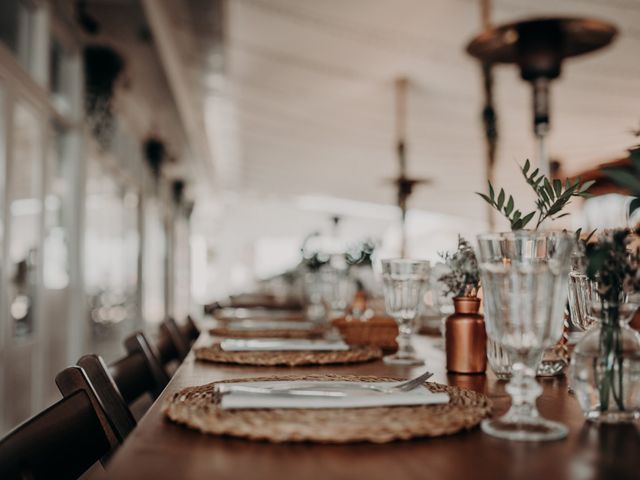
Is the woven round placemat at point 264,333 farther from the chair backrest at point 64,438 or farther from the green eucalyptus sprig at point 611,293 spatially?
the green eucalyptus sprig at point 611,293

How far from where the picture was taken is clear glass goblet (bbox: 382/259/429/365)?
4.64ft

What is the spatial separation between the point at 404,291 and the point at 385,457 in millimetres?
799

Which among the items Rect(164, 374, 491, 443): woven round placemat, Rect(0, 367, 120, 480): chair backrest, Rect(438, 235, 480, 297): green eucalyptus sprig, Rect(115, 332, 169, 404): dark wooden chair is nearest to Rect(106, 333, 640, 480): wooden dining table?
Rect(164, 374, 491, 443): woven round placemat

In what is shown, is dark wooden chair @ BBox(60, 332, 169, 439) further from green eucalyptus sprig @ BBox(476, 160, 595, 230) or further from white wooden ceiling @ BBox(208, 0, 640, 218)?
white wooden ceiling @ BBox(208, 0, 640, 218)

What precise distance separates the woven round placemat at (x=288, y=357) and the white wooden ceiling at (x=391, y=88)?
2280mm

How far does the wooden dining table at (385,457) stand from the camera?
0.60 meters

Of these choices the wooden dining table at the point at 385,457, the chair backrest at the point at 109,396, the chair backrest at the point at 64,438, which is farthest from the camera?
the chair backrest at the point at 109,396

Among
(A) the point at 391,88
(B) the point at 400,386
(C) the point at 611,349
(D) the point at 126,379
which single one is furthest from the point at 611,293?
(A) the point at 391,88

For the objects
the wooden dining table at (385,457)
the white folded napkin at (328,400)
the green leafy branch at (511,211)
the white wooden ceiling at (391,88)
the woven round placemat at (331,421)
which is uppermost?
the white wooden ceiling at (391,88)

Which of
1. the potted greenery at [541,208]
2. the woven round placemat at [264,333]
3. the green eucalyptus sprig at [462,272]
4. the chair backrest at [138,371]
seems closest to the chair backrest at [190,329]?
the woven round placemat at [264,333]


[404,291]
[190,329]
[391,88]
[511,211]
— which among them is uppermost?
[391,88]

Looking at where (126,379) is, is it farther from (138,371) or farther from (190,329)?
(190,329)

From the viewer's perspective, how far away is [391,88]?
8133 millimetres

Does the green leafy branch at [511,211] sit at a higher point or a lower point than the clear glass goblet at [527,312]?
higher
